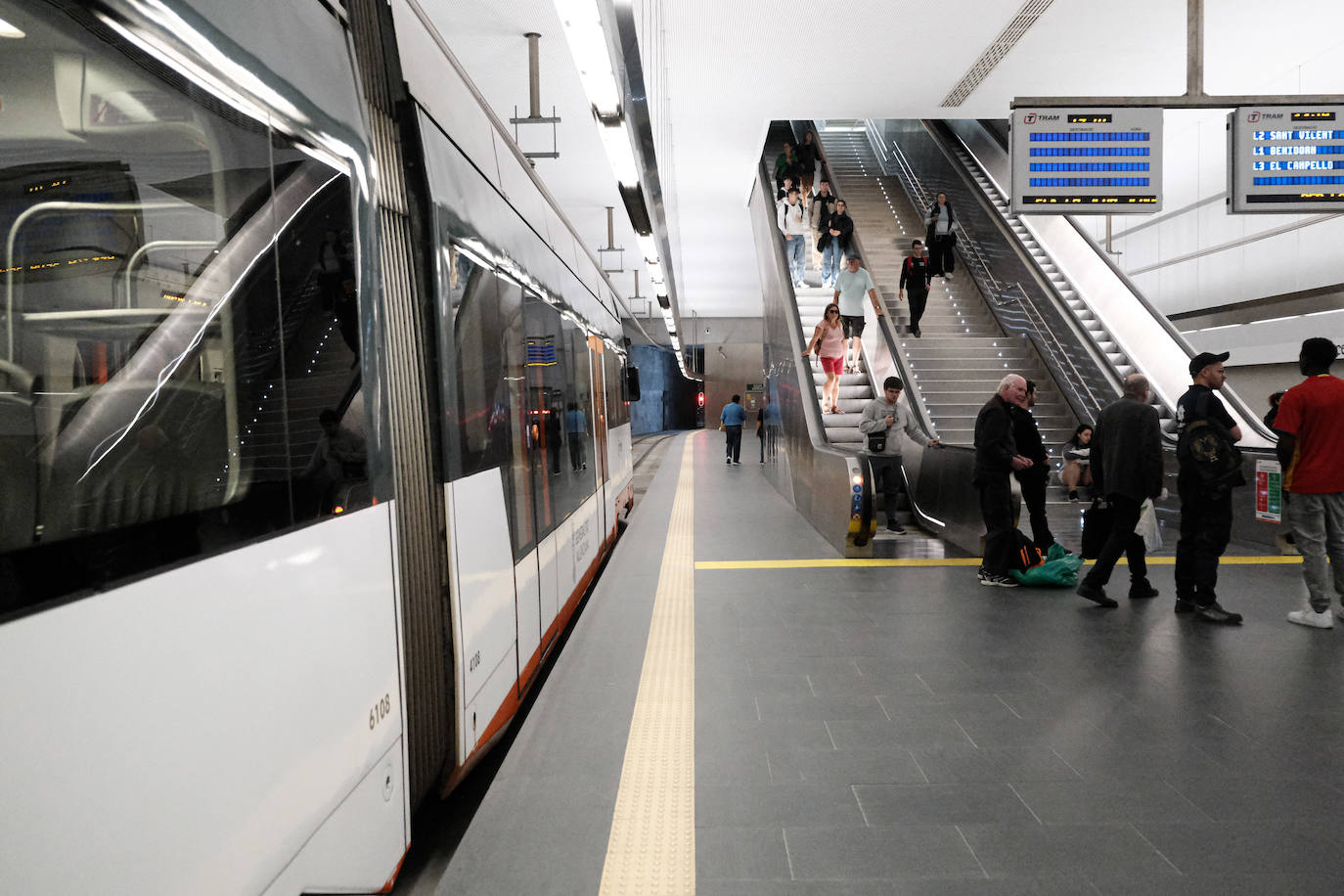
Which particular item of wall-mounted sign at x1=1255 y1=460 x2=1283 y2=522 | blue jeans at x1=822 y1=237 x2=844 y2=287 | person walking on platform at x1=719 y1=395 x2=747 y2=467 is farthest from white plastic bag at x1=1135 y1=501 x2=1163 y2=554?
person walking on platform at x1=719 y1=395 x2=747 y2=467

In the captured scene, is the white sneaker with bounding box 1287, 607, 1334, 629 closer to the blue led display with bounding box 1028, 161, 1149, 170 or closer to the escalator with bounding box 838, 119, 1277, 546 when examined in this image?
the escalator with bounding box 838, 119, 1277, 546

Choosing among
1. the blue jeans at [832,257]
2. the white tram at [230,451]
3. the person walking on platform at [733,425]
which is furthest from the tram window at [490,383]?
the person walking on platform at [733,425]

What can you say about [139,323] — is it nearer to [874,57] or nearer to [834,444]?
[834,444]

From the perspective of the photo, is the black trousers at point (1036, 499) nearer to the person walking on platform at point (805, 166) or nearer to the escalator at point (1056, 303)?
the escalator at point (1056, 303)

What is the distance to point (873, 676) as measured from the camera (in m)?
4.62

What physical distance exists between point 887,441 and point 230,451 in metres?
8.26

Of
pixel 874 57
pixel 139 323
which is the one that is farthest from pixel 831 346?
pixel 139 323

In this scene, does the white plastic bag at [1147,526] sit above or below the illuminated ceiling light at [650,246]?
below

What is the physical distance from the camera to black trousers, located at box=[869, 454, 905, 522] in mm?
9352

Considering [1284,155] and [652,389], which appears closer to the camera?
[1284,155]

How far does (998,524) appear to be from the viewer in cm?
678

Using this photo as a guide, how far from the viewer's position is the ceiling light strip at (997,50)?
10.5 metres

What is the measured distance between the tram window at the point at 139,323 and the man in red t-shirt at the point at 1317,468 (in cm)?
577

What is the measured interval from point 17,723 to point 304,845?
0.96 metres
